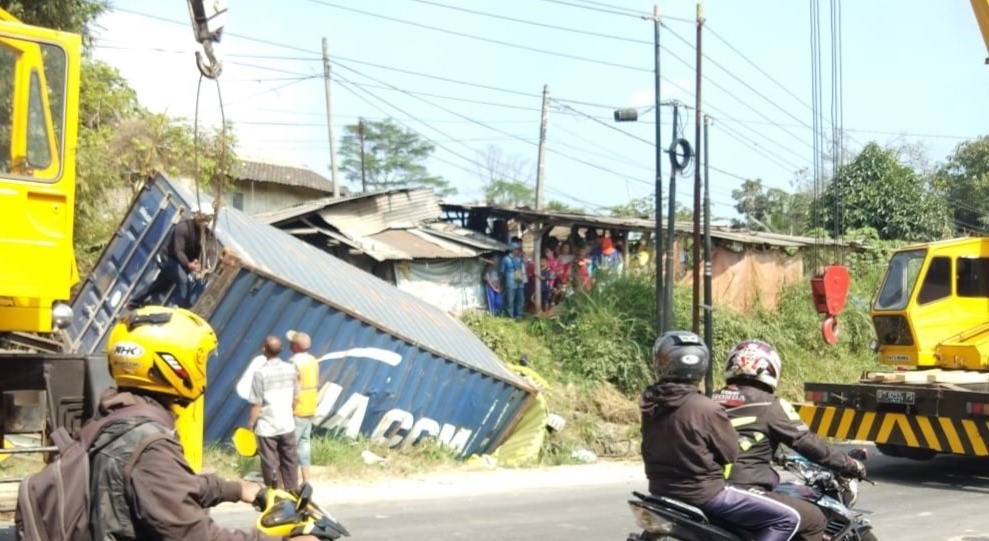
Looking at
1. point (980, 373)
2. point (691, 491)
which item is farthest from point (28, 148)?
point (980, 373)

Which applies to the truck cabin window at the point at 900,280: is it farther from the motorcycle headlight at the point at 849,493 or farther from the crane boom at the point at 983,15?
the motorcycle headlight at the point at 849,493

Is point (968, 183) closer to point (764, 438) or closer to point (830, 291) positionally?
point (830, 291)

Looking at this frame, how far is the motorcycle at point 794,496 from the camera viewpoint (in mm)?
4754

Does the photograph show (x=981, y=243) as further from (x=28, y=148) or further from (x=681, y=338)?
(x=28, y=148)

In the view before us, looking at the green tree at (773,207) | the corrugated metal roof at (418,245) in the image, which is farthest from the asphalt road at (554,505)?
the green tree at (773,207)

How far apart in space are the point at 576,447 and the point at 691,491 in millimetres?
10881

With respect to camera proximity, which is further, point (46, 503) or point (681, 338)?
point (681, 338)

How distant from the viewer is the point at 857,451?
5641 mm

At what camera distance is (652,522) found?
189 inches

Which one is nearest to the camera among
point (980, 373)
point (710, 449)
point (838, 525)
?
point (710, 449)

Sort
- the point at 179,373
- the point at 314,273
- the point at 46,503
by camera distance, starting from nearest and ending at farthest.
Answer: the point at 46,503 → the point at 179,373 → the point at 314,273

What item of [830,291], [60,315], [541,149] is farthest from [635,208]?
[60,315]

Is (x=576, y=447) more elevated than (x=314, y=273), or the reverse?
(x=314, y=273)

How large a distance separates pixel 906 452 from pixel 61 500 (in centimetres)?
1202
